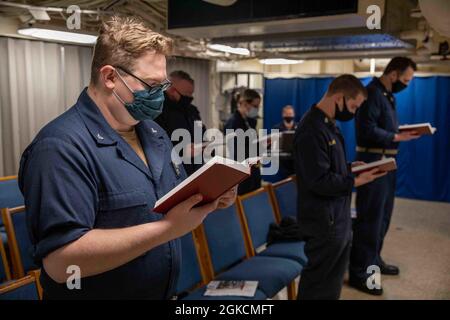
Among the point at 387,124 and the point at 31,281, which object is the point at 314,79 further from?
the point at 31,281

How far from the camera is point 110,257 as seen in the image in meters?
0.99

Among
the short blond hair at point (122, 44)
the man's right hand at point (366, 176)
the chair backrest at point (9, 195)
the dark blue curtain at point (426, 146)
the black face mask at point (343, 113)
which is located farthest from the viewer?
the dark blue curtain at point (426, 146)

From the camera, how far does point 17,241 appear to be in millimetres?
2352

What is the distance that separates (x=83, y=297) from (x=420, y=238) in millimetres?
3955

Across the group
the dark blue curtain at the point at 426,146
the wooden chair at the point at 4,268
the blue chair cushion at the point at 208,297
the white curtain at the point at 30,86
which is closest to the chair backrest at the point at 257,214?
the blue chair cushion at the point at 208,297

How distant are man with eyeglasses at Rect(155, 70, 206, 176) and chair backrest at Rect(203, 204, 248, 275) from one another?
0.59m

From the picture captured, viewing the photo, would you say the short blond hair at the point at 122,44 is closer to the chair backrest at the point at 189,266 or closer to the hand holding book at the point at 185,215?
the hand holding book at the point at 185,215

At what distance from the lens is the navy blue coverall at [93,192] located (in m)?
0.97

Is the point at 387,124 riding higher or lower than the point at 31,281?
higher

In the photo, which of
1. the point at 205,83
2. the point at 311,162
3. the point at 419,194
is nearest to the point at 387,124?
the point at 311,162

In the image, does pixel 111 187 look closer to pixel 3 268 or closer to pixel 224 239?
pixel 3 268

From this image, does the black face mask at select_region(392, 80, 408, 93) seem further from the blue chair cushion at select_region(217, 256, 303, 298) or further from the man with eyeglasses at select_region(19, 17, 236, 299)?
the man with eyeglasses at select_region(19, 17, 236, 299)

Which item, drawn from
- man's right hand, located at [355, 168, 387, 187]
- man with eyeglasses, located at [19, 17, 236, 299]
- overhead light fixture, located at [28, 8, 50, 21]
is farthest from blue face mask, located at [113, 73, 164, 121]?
overhead light fixture, located at [28, 8, 50, 21]

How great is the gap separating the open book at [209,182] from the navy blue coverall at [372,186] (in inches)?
91.2
